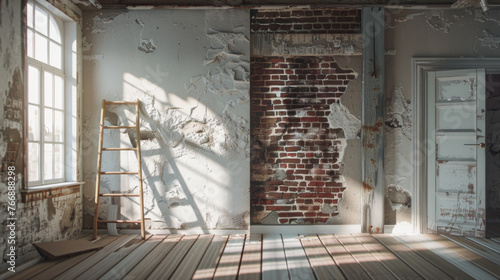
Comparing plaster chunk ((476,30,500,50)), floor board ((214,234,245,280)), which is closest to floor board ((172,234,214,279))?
floor board ((214,234,245,280))

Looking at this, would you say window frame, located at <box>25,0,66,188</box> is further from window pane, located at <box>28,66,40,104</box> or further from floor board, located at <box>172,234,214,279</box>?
floor board, located at <box>172,234,214,279</box>

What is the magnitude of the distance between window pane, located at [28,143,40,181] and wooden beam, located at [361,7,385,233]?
11.8 feet

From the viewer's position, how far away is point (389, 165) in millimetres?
4730

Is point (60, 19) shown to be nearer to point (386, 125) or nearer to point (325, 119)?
point (325, 119)

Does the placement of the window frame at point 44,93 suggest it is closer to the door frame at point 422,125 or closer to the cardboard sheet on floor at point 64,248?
the cardboard sheet on floor at point 64,248

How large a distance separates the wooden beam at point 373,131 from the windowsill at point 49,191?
3.39 meters

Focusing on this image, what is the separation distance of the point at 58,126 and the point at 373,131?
3677 millimetres

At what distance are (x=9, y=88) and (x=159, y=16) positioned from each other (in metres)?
1.95

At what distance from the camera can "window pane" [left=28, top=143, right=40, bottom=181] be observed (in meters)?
3.83

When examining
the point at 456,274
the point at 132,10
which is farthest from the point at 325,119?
the point at 132,10

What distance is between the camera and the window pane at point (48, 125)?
4133 millimetres

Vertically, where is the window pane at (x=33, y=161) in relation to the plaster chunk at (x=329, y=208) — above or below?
above

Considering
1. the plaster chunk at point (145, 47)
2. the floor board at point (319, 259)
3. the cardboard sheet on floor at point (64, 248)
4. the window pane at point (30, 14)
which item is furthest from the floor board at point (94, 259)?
the window pane at point (30, 14)

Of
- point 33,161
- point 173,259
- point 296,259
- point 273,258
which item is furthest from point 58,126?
point 296,259
